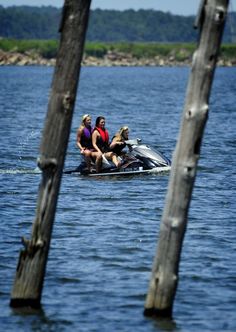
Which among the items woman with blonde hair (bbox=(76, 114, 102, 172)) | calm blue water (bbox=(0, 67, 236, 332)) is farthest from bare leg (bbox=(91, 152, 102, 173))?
calm blue water (bbox=(0, 67, 236, 332))

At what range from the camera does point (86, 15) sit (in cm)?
1059

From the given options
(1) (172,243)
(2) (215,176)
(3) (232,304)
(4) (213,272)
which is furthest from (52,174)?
(2) (215,176)

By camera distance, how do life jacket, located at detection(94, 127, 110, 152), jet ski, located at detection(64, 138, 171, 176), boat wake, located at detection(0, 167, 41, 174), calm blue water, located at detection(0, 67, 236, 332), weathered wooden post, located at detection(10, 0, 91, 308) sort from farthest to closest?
boat wake, located at detection(0, 167, 41, 174) < jet ski, located at detection(64, 138, 171, 176) < life jacket, located at detection(94, 127, 110, 152) < calm blue water, located at detection(0, 67, 236, 332) < weathered wooden post, located at detection(10, 0, 91, 308)

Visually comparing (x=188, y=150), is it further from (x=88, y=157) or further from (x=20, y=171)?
(x=20, y=171)

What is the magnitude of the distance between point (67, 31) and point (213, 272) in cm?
484

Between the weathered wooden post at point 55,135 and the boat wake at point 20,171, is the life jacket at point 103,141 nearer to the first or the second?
the boat wake at point 20,171

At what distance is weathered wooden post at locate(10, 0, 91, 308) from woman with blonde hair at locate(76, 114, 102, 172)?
12473 millimetres

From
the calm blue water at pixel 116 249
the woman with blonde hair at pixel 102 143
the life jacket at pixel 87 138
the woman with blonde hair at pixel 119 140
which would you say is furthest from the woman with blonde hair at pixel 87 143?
the calm blue water at pixel 116 249

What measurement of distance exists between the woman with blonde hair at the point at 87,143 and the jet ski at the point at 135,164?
202 mm

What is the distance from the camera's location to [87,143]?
24062 millimetres

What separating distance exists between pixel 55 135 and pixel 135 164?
13.5 metres

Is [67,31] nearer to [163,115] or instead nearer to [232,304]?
[232,304]

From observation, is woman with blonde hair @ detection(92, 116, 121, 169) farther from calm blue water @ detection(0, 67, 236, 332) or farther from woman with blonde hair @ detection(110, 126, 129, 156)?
calm blue water @ detection(0, 67, 236, 332)

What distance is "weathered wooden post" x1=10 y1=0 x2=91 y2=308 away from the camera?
417 inches
